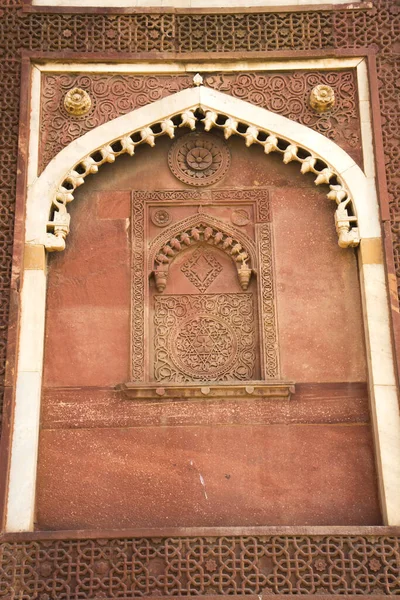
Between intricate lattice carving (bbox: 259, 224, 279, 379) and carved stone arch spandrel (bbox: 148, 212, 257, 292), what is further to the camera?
carved stone arch spandrel (bbox: 148, 212, 257, 292)

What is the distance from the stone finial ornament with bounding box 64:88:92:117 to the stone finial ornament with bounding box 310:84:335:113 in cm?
178

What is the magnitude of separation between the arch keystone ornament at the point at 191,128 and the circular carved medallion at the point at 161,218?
1.69 ft

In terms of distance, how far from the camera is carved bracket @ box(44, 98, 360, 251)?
723 centimetres

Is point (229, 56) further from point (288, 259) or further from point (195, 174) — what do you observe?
point (288, 259)

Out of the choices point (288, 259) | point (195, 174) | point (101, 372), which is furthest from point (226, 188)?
point (101, 372)

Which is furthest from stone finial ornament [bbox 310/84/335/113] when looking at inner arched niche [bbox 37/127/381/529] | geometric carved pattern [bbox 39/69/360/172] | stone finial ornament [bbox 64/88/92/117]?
stone finial ornament [bbox 64/88/92/117]

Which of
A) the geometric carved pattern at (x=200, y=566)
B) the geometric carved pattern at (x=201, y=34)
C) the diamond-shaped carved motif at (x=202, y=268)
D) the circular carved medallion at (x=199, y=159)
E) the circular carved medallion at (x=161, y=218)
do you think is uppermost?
the geometric carved pattern at (x=201, y=34)

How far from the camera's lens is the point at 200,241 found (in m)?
7.53

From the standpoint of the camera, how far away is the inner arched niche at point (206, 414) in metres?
6.68

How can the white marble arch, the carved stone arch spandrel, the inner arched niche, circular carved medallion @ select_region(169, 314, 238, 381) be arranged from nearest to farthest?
the white marble arch, the inner arched niche, circular carved medallion @ select_region(169, 314, 238, 381), the carved stone arch spandrel

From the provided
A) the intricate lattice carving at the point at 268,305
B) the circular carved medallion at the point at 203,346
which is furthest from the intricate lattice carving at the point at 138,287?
the intricate lattice carving at the point at 268,305

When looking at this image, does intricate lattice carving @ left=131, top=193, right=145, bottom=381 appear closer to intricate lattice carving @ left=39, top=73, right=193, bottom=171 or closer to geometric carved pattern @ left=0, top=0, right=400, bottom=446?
intricate lattice carving @ left=39, top=73, right=193, bottom=171

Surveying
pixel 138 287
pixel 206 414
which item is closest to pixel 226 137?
pixel 138 287

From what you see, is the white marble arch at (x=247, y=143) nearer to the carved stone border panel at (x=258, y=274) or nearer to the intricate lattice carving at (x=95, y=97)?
the intricate lattice carving at (x=95, y=97)
